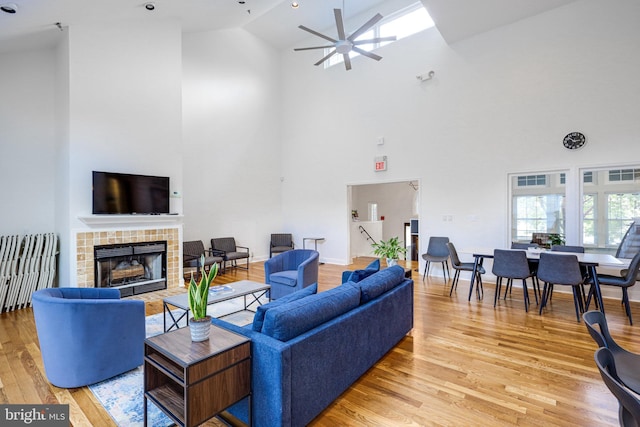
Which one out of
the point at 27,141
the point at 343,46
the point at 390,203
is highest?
the point at 343,46

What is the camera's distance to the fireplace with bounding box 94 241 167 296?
16.5 feet

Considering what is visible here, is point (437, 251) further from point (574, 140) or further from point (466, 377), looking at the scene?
point (466, 377)

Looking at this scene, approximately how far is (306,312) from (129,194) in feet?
14.7

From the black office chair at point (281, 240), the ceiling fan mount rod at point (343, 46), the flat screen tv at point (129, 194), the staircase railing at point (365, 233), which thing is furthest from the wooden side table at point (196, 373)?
the staircase railing at point (365, 233)

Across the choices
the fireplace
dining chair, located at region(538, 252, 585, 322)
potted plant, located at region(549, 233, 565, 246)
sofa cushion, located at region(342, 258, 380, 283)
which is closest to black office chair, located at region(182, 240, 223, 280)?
the fireplace

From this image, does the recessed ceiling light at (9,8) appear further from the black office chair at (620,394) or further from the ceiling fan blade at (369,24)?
the black office chair at (620,394)

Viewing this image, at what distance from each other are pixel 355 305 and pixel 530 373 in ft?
5.39

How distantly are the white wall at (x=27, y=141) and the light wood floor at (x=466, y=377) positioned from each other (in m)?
1.59

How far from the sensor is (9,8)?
12.1 ft

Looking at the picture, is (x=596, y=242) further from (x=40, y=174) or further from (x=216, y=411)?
(x=40, y=174)

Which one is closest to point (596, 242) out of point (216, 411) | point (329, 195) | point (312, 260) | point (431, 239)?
point (431, 239)

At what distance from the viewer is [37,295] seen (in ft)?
7.99

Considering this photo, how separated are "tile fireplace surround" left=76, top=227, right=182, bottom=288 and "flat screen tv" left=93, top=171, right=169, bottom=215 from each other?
35cm

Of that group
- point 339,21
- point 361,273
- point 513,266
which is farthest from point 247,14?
point 513,266
